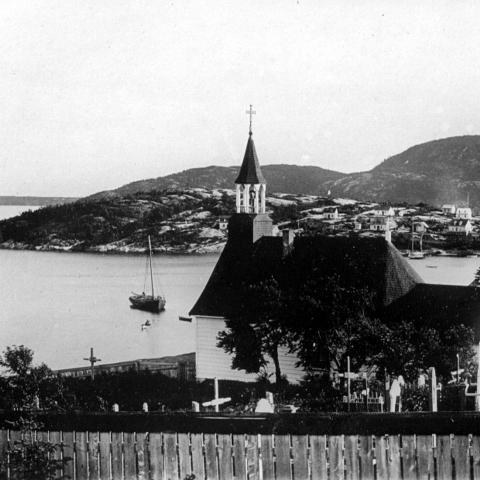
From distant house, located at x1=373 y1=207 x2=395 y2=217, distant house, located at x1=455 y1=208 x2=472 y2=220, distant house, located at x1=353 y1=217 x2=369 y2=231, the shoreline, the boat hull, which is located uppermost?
distant house, located at x1=373 y1=207 x2=395 y2=217

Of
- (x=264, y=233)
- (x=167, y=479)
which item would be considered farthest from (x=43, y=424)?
(x=264, y=233)

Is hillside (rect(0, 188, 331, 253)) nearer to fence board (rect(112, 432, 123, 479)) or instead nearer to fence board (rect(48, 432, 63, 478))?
fence board (rect(48, 432, 63, 478))

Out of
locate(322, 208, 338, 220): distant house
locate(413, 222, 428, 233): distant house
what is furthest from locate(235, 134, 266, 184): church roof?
locate(322, 208, 338, 220): distant house

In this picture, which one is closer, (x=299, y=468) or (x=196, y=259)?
(x=299, y=468)

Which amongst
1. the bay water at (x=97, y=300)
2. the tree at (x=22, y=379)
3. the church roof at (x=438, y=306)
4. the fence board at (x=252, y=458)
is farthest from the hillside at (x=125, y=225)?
the fence board at (x=252, y=458)

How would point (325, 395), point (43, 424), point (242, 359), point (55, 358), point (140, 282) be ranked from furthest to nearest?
point (140, 282) → point (55, 358) → point (242, 359) → point (325, 395) → point (43, 424)

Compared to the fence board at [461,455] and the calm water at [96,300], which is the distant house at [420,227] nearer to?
the calm water at [96,300]

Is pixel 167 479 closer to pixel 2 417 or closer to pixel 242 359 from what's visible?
pixel 2 417
